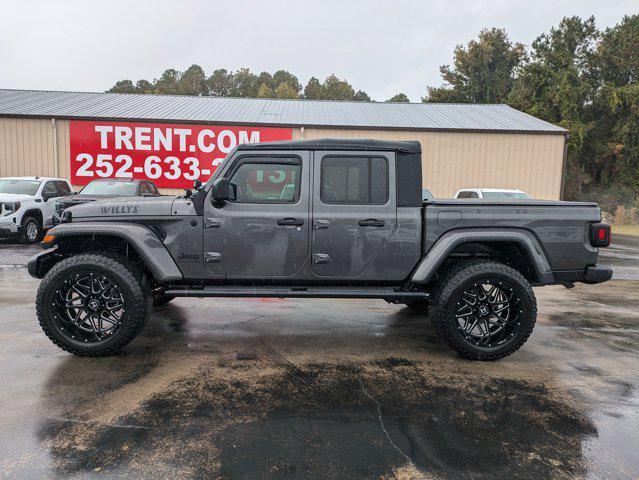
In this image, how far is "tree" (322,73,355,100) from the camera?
74625mm

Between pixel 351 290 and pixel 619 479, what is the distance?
2.44m

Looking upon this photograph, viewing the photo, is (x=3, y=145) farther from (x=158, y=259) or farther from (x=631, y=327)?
(x=631, y=327)

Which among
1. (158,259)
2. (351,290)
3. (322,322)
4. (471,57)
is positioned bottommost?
(322,322)

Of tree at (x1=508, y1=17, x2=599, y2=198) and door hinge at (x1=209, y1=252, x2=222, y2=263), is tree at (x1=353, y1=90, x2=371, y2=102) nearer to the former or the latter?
tree at (x1=508, y1=17, x2=599, y2=198)

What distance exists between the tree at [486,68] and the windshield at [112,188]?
43262 millimetres

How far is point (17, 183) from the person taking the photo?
12.8 meters

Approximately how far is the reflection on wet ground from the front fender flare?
83 cm

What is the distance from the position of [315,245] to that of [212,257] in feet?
3.19

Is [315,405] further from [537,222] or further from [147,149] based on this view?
[147,149]

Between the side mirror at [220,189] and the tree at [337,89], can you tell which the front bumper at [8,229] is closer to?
the side mirror at [220,189]

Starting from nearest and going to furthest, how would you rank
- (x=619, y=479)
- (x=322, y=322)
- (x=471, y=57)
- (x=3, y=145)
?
1. (x=619, y=479)
2. (x=322, y=322)
3. (x=3, y=145)
4. (x=471, y=57)

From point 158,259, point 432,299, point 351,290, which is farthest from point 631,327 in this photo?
point 158,259

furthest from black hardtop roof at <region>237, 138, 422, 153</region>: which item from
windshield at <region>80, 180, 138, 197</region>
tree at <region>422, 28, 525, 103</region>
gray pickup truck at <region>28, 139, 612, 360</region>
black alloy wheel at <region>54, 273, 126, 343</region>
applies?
tree at <region>422, 28, 525, 103</region>

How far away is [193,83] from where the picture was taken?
3155 inches
